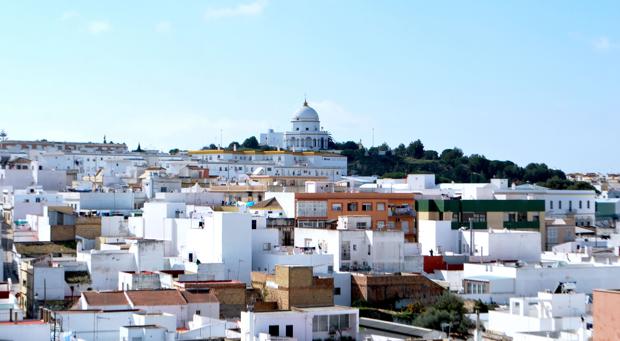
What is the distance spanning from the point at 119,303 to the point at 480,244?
56.0 ft

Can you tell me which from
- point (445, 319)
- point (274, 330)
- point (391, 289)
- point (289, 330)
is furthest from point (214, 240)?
point (274, 330)

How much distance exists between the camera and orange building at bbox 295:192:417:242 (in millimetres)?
47469

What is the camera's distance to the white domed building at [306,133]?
104062 millimetres

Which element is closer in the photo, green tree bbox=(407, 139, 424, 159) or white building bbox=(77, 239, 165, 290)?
white building bbox=(77, 239, 165, 290)

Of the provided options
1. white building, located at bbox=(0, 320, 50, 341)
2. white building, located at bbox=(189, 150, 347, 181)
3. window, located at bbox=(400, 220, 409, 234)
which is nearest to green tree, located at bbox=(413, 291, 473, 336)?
white building, located at bbox=(0, 320, 50, 341)

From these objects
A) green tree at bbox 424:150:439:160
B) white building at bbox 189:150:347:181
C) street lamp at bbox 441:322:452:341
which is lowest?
street lamp at bbox 441:322:452:341

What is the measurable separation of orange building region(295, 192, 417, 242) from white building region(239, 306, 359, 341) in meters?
17.4

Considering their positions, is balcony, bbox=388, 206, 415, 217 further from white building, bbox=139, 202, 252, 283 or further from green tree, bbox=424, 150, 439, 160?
green tree, bbox=424, 150, 439, 160

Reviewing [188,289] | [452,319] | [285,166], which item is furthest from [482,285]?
[285,166]

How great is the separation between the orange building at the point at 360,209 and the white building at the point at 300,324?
17351mm

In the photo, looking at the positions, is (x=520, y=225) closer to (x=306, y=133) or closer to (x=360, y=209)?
(x=360, y=209)

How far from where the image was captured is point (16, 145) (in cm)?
8756

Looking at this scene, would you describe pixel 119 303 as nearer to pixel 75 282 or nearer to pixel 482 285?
pixel 75 282

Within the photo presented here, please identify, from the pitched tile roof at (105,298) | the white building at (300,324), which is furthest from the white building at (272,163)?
the white building at (300,324)
